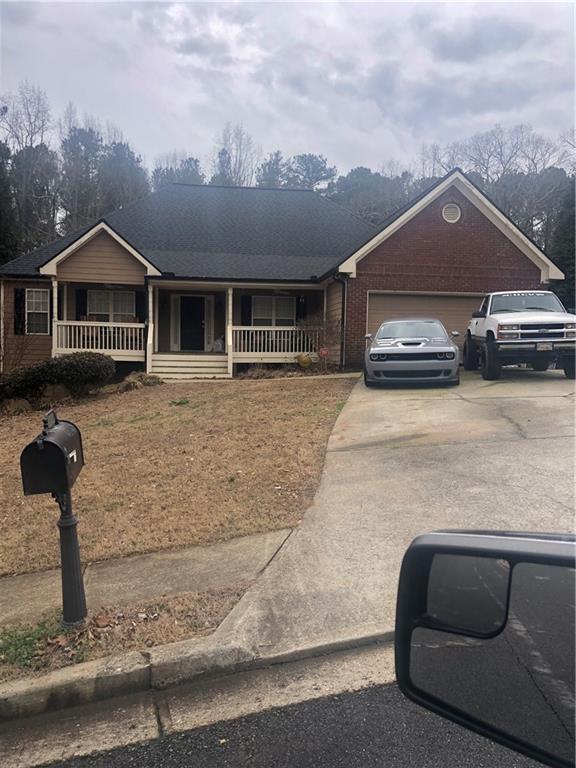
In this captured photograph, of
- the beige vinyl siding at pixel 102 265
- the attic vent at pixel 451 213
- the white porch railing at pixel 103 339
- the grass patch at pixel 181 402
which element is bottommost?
the grass patch at pixel 181 402

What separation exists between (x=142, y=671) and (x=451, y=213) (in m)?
16.8

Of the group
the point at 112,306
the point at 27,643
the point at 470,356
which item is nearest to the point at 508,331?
the point at 470,356

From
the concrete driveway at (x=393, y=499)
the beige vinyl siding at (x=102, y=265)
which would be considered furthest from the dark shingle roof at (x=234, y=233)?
the concrete driveway at (x=393, y=499)

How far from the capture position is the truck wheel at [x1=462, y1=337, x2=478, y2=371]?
48.1ft

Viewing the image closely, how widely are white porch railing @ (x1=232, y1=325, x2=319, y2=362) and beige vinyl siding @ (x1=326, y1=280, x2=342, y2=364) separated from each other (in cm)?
65

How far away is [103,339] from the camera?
1802 cm

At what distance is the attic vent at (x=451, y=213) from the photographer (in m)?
17.4

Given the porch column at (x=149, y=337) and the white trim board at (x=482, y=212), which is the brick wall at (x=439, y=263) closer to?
the white trim board at (x=482, y=212)

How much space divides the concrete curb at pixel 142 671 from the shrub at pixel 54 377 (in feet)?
38.0

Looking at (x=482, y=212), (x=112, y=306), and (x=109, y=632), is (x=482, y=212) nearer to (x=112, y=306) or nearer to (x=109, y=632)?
(x=112, y=306)

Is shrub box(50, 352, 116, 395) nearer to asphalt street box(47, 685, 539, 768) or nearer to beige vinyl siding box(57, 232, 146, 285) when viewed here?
beige vinyl siding box(57, 232, 146, 285)

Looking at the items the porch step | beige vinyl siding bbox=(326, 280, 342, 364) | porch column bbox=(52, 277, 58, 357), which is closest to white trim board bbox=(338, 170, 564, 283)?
beige vinyl siding bbox=(326, 280, 342, 364)

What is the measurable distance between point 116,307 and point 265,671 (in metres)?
18.4

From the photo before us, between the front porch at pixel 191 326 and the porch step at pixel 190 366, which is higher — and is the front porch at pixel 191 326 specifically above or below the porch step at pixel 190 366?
above
